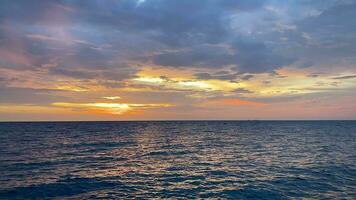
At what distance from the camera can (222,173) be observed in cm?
3441

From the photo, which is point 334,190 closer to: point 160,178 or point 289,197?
point 289,197

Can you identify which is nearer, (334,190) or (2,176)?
(334,190)

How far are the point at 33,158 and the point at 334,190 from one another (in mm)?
Answer: 42746

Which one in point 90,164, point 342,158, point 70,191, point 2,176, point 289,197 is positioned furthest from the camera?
point 342,158

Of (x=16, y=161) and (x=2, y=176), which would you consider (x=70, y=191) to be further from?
(x=16, y=161)

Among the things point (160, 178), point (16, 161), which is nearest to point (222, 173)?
point (160, 178)

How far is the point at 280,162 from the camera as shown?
138 ft

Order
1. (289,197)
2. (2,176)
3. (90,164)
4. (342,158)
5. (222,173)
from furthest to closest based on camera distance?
1. (342,158)
2. (90,164)
3. (222,173)
4. (2,176)
5. (289,197)

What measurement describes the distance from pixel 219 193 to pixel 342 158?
30.9 metres

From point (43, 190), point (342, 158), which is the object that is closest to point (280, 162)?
point (342, 158)

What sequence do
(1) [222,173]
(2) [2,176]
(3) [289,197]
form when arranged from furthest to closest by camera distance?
(1) [222,173] < (2) [2,176] < (3) [289,197]

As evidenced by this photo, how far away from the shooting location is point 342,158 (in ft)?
151

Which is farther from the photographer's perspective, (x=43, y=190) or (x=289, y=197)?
(x=43, y=190)

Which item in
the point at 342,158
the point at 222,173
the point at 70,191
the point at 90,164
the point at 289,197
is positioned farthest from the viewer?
the point at 342,158
